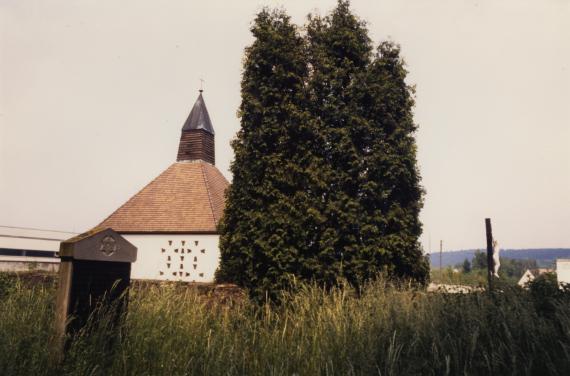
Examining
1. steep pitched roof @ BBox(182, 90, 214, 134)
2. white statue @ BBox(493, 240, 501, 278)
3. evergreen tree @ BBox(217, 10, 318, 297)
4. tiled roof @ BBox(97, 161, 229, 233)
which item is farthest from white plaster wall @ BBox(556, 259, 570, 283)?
evergreen tree @ BBox(217, 10, 318, 297)

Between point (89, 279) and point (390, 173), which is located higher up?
point (390, 173)

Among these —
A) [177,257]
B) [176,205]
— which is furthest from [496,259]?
[176,205]

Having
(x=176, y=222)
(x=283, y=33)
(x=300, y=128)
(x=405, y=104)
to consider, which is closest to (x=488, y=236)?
(x=405, y=104)

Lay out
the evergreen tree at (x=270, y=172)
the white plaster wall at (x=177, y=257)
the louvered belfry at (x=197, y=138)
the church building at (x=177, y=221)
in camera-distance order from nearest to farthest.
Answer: the evergreen tree at (x=270, y=172) < the white plaster wall at (x=177, y=257) < the church building at (x=177, y=221) < the louvered belfry at (x=197, y=138)

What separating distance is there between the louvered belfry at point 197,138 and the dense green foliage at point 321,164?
12456 mm

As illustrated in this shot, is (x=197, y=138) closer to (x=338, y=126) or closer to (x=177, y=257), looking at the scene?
(x=177, y=257)

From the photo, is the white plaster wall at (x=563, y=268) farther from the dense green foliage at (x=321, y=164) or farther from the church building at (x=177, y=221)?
the dense green foliage at (x=321, y=164)

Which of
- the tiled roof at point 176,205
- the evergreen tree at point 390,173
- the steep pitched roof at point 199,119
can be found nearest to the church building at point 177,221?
the tiled roof at point 176,205

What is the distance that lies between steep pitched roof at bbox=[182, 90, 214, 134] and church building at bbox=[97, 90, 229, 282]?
5.69 ft

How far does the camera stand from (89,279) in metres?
4.99

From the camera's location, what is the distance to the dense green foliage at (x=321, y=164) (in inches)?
450

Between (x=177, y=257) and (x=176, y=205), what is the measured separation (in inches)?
116

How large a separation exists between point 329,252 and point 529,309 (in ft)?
21.4

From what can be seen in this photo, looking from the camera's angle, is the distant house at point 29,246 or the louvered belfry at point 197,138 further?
the distant house at point 29,246
